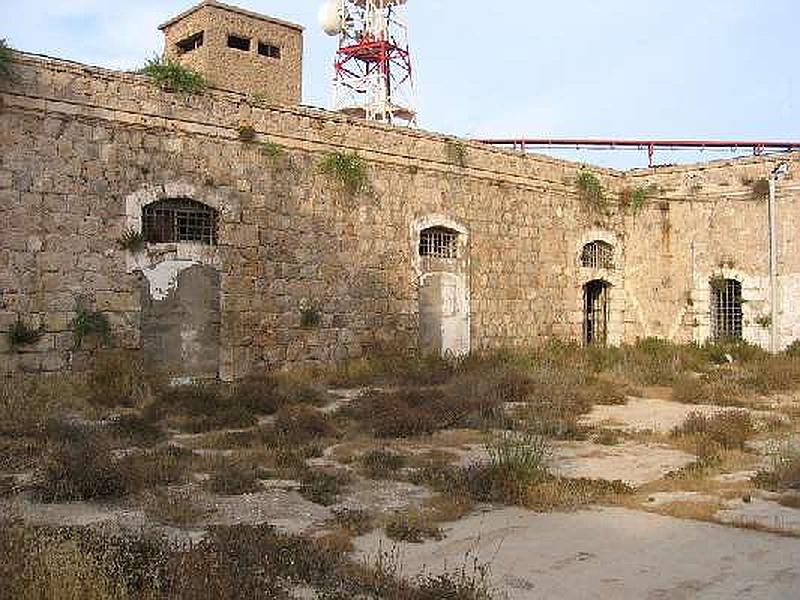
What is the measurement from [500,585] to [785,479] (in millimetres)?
3742

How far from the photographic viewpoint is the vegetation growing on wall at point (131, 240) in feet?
37.5

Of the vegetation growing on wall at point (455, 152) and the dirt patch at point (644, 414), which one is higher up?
the vegetation growing on wall at point (455, 152)

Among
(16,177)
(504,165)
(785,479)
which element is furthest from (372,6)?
(785,479)

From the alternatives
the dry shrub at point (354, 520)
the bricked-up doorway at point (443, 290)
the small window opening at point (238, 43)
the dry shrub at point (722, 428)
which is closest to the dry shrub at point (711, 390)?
the dry shrub at point (722, 428)

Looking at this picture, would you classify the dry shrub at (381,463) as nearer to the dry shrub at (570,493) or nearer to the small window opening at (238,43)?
the dry shrub at (570,493)

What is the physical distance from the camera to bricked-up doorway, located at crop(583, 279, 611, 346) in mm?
19234

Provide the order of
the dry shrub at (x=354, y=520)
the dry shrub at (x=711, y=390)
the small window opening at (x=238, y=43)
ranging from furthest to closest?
the small window opening at (x=238, y=43), the dry shrub at (x=711, y=390), the dry shrub at (x=354, y=520)

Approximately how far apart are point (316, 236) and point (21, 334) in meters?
5.21

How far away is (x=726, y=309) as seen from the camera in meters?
18.9

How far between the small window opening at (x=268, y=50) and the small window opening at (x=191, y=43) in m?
1.20

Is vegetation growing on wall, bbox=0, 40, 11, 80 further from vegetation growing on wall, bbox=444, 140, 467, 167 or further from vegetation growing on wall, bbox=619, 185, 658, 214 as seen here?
vegetation growing on wall, bbox=619, 185, 658, 214

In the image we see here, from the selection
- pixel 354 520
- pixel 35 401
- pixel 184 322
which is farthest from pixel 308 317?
pixel 354 520

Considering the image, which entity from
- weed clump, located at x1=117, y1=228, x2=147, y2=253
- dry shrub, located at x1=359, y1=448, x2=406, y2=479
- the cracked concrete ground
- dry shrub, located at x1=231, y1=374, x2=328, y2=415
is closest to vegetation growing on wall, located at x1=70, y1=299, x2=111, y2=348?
weed clump, located at x1=117, y1=228, x2=147, y2=253

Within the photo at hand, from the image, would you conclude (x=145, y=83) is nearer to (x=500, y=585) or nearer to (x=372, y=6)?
(x=500, y=585)
